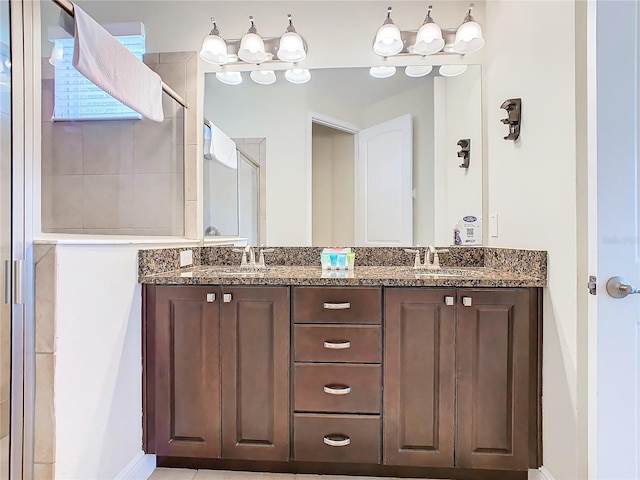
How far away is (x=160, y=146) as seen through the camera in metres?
2.16

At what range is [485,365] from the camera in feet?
4.84

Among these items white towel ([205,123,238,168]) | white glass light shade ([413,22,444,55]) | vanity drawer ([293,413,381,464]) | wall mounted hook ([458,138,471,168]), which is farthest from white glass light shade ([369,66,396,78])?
vanity drawer ([293,413,381,464])

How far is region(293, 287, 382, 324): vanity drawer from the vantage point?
1516 millimetres

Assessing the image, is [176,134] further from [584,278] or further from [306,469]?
[584,278]

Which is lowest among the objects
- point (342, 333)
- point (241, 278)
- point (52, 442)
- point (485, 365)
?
point (52, 442)

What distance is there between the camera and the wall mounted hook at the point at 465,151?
6.71ft

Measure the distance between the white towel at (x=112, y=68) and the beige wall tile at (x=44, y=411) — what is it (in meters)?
1.02

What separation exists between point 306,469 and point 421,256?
121 centimetres

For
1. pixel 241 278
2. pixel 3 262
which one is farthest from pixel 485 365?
pixel 3 262

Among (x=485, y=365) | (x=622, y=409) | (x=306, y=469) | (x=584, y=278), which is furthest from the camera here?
(x=306, y=469)

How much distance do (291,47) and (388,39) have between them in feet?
1.74

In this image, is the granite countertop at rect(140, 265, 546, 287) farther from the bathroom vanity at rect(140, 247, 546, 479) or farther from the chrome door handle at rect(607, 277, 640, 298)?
the chrome door handle at rect(607, 277, 640, 298)

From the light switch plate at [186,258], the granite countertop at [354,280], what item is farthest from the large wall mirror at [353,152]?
the granite countertop at [354,280]

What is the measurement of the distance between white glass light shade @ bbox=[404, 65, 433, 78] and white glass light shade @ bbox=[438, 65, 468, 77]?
7 cm
